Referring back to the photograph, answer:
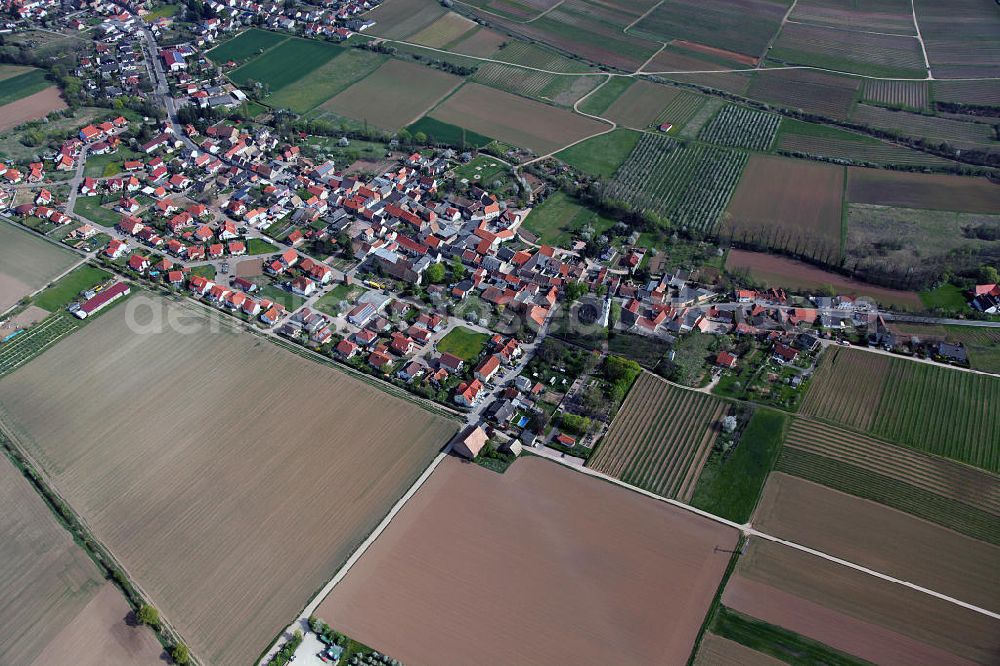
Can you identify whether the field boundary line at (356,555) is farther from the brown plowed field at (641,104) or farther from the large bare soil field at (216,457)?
the brown plowed field at (641,104)

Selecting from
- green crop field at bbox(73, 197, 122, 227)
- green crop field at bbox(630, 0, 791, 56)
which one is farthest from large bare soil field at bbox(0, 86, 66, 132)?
green crop field at bbox(630, 0, 791, 56)

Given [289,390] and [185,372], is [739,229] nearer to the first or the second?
[289,390]

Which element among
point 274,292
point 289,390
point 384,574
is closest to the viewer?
point 384,574

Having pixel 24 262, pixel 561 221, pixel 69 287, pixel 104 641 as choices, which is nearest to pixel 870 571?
pixel 561 221

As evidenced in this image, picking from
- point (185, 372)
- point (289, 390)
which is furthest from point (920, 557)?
point (185, 372)

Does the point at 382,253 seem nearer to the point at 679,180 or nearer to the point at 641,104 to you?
the point at 679,180

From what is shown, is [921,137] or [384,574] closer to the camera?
[384,574]
